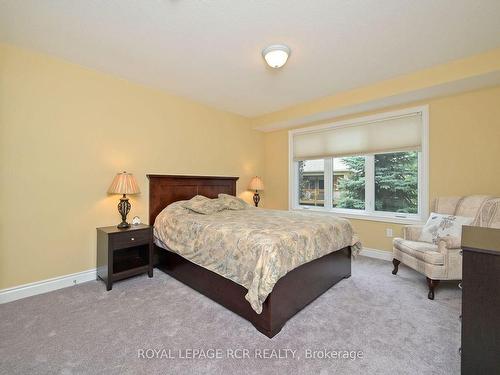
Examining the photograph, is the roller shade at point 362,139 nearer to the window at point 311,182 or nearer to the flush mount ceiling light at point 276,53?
the window at point 311,182

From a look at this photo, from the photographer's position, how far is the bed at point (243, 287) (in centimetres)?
188

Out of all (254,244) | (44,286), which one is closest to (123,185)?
(44,286)

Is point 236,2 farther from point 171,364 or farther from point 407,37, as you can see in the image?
point 171,364

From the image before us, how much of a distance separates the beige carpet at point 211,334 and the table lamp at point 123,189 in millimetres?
832

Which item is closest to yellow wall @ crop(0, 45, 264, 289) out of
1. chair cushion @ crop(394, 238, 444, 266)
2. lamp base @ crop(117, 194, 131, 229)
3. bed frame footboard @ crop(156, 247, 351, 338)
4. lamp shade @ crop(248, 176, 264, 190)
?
lamp base @ crop(117, 194, 131, 229)

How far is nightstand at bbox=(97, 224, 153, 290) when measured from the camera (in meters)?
2.60

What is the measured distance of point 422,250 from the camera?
2537 mm

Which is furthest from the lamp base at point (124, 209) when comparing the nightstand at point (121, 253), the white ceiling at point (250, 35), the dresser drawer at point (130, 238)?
the white ceiling at point (250, 35)

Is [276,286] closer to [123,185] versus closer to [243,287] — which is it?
A: [243,287]

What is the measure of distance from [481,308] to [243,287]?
1509mm

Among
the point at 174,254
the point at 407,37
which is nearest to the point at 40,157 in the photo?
the point at 174,254

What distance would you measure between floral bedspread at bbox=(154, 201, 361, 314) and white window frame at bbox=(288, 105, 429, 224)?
1092 mm

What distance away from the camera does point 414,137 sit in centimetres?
335

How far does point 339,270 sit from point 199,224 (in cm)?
172
